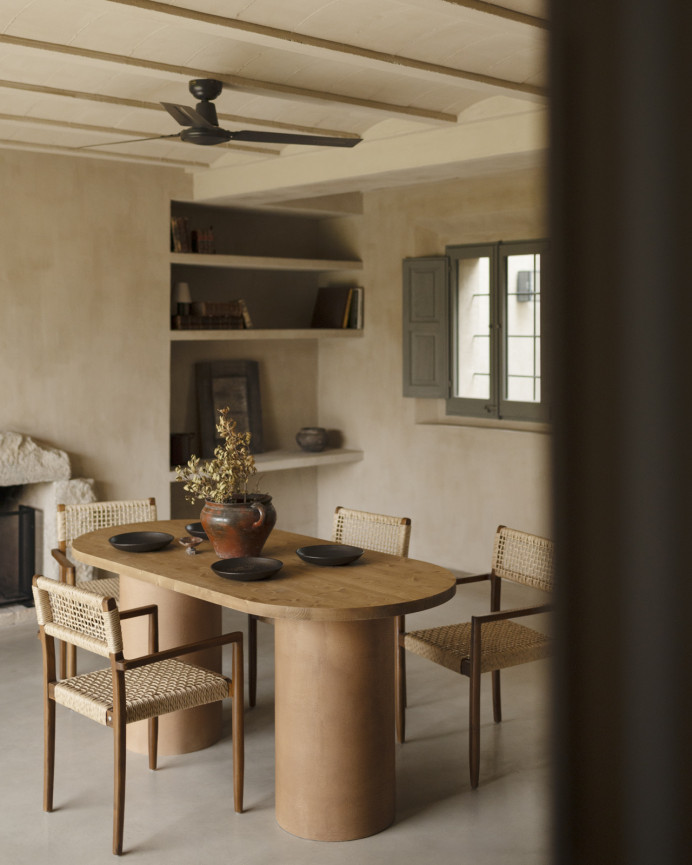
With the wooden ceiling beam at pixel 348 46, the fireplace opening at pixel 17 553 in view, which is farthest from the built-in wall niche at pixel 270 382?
the wooden ceiling beam at pixel 348 46

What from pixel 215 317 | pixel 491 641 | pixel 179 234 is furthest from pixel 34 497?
pixel 491 641

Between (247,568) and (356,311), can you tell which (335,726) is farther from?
(356,311)

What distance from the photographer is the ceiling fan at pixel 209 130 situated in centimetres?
403

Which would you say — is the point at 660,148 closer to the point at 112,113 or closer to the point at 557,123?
the point at 557,123

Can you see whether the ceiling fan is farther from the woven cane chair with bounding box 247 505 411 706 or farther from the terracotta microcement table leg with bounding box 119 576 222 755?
the terracotta microcement table leg with bounding box 119 576 222 755

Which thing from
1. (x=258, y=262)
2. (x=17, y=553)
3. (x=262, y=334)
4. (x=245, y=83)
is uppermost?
(x=245, y=83)

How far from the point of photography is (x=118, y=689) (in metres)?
3.11

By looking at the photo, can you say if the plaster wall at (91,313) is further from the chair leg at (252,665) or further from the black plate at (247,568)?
the black plate at (247,568)

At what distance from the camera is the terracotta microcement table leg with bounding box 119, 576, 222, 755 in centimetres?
391

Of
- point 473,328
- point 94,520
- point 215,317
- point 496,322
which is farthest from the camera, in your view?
point 473,328

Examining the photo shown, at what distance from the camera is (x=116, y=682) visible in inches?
122

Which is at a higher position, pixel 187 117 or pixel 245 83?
pixel 245 83

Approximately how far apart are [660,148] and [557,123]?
0.02 metres

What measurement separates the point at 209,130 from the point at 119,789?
2.64 m
